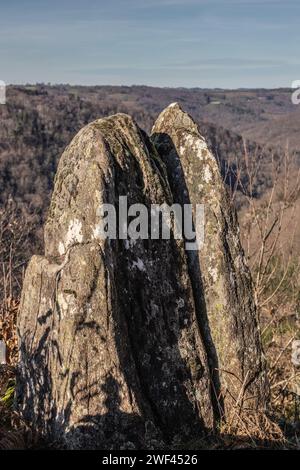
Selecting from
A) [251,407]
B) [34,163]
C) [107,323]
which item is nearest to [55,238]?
[107,323]

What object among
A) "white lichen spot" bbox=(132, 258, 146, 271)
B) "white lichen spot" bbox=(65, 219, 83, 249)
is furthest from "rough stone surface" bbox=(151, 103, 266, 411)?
"white lichen spot" bbox=(65, 219, 83, 249)

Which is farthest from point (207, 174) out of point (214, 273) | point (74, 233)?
point (74, 233)

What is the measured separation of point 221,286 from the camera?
18.3 ft

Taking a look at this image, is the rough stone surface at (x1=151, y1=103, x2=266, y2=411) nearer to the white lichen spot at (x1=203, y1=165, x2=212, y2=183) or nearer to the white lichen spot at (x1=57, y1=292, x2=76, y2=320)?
the white lichen spot at (x1=203, y1=165, x2=212, y2=183)

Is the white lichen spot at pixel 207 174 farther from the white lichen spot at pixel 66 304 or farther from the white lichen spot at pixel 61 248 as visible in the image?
the white lichen spot at pixel 66 304

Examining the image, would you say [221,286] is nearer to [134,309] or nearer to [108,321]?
[134,309]

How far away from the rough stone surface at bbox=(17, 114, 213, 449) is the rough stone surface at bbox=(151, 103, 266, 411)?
0.10 metres

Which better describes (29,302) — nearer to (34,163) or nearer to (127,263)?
(127,263)

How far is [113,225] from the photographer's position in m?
5.03

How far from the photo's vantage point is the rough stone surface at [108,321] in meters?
4.70

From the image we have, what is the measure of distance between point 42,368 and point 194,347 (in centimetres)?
142

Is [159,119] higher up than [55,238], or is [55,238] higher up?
[159,119]

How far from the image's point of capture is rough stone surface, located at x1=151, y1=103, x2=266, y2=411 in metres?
5.59

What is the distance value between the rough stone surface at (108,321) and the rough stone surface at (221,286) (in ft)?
0.32
